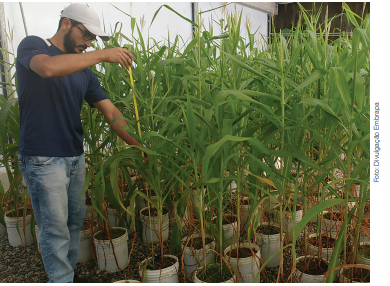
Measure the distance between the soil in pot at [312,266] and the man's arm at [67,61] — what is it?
757mm

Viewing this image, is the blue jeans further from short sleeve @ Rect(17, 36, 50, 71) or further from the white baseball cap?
the white baseball cap

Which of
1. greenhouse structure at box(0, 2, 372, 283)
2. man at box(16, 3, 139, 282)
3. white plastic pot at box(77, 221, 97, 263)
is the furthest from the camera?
white plastic pot at box(77, 221, 97, 263)

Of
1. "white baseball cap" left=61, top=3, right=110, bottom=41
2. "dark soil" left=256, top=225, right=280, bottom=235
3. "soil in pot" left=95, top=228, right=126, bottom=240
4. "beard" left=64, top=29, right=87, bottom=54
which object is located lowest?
"soil in pot" left=95, top=228, right=126, bottom=240

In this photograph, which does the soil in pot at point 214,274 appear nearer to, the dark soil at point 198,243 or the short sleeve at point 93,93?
the dark soil at point 198,243

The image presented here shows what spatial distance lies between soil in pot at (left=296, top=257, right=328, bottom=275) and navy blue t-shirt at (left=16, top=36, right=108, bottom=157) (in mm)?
777

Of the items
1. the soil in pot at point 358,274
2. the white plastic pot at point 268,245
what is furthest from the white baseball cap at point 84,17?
the soil in pot at point 358,274

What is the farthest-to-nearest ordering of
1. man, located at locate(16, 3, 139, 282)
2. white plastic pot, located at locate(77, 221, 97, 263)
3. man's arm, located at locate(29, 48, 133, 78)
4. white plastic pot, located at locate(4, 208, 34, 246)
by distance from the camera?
1. white plastic pot, located at locate(4, 208, 34, 246)
2. white plastic pot, located at locate(77, 221, 97, 263)
3. man, located at locate(16, 3, 139, 282)
4. man's arm, located at locate(29, 48, 133, 78)

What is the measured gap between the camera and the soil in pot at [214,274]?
845 mm

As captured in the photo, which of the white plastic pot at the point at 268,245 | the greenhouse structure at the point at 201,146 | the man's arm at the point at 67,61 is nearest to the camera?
the greenhouse structure at the point at 201,146

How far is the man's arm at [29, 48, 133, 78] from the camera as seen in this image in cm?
78

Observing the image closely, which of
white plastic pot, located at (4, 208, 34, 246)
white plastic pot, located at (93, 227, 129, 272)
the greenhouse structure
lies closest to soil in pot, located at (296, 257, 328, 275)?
the greenhouse structure

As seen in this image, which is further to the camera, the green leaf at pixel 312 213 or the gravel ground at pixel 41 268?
the gravel ground at pixel 41 268

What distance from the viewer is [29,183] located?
2.98 ft

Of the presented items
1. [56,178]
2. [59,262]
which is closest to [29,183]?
[56,178]
